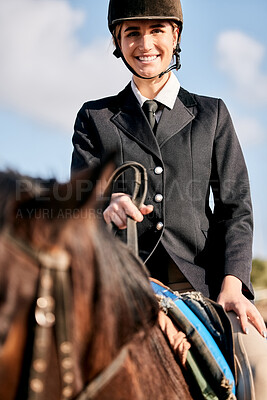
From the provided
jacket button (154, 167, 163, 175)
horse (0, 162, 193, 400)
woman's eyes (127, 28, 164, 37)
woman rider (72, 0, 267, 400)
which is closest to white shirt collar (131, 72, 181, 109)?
woman rider (72, 0, 267, 400)

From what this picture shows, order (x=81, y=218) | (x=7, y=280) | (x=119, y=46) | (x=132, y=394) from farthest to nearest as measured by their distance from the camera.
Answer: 1. (x=119, y=46)
2. (x=132, y=394)
3. (x=81, y=218)
4. (x=7, y=280)

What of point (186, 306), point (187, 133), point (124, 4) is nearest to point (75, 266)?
point (186, 306)

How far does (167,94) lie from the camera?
114 inches

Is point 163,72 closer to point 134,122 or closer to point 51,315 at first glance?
point 134,122

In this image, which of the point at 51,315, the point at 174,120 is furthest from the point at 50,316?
the point at 174,120

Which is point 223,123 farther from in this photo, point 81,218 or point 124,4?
point 81,218

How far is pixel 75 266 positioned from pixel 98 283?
78 mm

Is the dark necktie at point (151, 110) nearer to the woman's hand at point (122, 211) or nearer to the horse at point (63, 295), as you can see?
the woman's hand at point (122, 211)

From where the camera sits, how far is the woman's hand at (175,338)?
1856 millimetres

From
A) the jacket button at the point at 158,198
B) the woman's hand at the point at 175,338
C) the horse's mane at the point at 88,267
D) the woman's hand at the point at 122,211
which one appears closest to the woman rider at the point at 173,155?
the jacket button at the point at 158,198

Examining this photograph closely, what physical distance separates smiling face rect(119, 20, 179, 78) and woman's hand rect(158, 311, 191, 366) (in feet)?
4.72

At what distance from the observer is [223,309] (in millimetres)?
2121

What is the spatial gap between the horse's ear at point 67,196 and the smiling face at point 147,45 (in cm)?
167

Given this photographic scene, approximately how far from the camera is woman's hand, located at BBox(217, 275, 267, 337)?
2229mm
